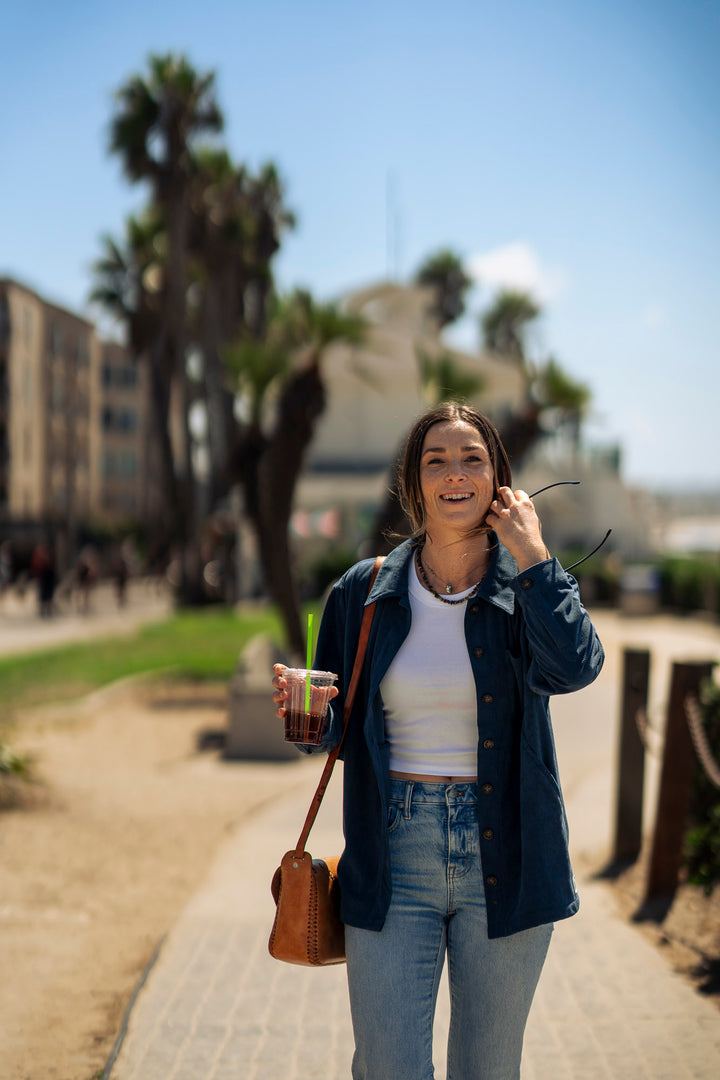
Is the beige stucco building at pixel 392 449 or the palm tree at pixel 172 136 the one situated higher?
A: the palm tree at pixel 172 136

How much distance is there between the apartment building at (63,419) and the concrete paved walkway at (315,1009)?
3823 centimetres

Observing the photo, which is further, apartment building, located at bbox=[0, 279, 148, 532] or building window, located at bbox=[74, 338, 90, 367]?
building window, located at bbox=[74, 338, 90, 367]

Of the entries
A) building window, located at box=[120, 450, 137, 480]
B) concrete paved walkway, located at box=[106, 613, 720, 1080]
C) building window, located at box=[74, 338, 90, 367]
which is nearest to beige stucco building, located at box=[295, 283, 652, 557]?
concrete paved walkway, located at box=[106, 613, 720, 1080]

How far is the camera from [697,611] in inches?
995

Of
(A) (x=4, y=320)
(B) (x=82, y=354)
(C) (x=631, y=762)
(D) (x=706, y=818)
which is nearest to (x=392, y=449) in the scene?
(C) (x=631, y=762)

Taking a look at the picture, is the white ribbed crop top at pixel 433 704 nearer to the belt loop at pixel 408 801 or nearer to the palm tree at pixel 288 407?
the belt loop at pixel 408 801

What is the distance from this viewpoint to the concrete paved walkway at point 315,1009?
361 cm

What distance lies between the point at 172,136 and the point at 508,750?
30.3m

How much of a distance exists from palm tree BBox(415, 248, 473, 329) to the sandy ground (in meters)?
41.8

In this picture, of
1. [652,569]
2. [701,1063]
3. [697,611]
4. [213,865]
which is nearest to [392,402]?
[652,569]

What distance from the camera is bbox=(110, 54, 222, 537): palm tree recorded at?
29.5m

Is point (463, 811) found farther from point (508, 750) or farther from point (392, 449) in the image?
point (392, 449)

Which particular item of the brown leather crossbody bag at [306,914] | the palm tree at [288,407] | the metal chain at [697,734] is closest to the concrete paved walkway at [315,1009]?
the metal chain at [697,734]

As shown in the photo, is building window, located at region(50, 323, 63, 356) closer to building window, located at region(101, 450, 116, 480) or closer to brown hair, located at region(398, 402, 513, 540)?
building window, located at region(101, 450, 116, 480)
